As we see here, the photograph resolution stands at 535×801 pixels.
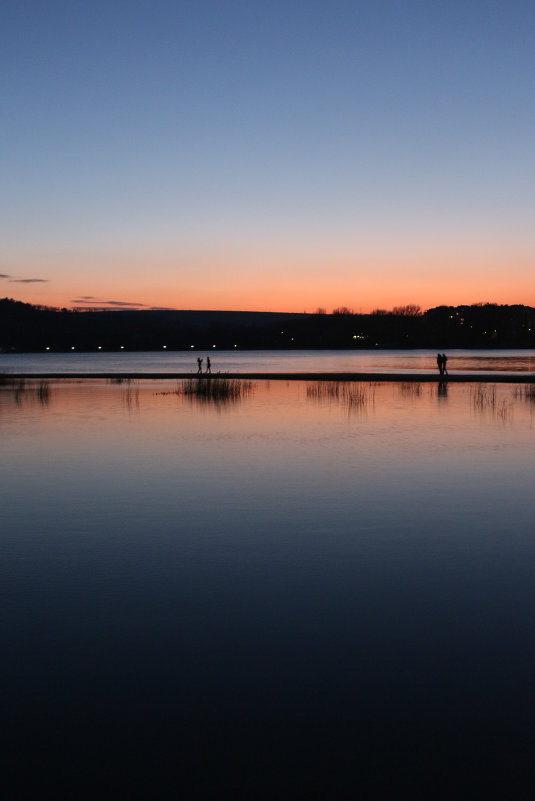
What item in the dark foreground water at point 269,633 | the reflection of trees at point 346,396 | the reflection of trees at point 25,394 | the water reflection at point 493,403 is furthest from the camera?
the reflection of trees at point 25,394

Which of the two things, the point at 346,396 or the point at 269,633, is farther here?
the point at 346,396

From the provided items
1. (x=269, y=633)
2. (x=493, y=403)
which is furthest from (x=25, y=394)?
(x=269, y=633)

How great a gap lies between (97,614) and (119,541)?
3897mm

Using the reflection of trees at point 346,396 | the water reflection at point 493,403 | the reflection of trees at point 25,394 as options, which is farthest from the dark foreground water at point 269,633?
the reflection of trees at point 25,394

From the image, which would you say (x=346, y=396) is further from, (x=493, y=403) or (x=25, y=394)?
(x=25, y=394)

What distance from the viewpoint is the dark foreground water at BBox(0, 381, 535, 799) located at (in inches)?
227

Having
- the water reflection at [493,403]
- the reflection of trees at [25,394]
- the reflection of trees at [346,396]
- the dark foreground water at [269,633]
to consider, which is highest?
the reflection of trees at [25,394]

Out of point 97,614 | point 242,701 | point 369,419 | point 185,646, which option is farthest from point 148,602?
point 369,419

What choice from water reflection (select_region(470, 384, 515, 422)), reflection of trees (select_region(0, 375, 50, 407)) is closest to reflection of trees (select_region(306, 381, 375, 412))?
water reflection (select_region(470, 384, 515, 422))

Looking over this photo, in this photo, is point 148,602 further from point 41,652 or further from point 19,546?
point 19,546

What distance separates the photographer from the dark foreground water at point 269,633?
5754 millimetres

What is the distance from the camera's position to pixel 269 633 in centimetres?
843

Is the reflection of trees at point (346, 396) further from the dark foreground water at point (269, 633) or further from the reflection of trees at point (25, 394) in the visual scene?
the dark foreground water at point (269, 633)

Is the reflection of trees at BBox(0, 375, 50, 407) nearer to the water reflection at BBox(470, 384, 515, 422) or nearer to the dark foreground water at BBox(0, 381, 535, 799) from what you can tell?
the water reflection at BBox(470, 384, 515, 422)
